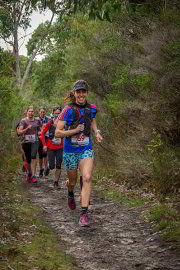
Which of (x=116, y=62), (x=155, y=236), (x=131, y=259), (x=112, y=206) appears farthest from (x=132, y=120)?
(x=131, y=259)

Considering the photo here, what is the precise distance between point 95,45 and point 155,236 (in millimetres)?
10064

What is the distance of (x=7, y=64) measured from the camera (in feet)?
50.3

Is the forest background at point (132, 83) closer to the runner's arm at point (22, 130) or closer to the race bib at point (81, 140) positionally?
the runner's arm at point (22, 130)

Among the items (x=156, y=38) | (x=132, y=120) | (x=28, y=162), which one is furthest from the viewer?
(x=28, y=162)

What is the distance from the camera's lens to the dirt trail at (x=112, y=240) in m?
5.13

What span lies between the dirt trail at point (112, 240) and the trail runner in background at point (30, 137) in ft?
13.4

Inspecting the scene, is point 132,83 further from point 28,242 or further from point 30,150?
point 28,242

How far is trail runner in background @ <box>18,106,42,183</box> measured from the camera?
13.4 metres

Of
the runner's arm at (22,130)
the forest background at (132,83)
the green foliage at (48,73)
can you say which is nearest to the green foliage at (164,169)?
the forest background at (132,83)

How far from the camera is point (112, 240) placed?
6.23 metres

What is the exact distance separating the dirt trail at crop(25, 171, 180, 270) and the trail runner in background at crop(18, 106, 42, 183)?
409 centimetres

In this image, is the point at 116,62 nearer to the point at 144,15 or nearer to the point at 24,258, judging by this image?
the point at 144,15

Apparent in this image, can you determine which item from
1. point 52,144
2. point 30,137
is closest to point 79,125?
point 52,144

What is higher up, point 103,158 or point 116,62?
point 116,62
